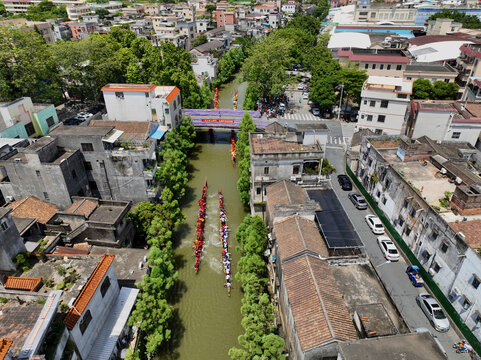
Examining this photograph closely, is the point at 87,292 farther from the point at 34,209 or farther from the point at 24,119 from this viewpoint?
the point at 24,119

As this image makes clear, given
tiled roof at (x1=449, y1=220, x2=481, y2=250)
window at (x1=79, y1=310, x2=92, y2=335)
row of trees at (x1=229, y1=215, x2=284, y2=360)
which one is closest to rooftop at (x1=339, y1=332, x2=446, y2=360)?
row of trees at (x1=229, y1=215, x2=284, y2=360)

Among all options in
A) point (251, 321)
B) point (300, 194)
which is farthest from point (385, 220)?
point (251, 321)

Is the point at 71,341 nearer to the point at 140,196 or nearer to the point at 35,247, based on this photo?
the point at 35,247

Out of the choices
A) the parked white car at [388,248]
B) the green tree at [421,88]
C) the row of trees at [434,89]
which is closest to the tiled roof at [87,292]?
the parked white car at [388,248]

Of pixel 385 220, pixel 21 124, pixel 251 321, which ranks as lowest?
pixel 385 220

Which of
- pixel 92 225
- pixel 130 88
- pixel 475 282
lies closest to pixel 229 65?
pixel 130 88

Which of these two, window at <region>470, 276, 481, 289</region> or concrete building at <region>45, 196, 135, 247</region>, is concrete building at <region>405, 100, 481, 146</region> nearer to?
window at <region>470, 276, 481, 289</region>
